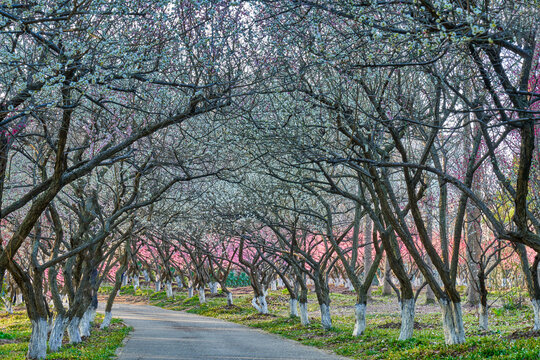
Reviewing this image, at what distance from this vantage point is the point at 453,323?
42.2 ft

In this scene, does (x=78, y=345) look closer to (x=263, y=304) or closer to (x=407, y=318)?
(x=407, y=318)

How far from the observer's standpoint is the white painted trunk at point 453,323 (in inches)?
500

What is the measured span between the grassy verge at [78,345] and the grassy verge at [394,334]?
239 inches

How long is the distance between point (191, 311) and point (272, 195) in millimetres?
18955

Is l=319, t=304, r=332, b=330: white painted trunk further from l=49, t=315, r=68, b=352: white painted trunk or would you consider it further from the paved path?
l=49, t=315, r=68, b=352: white painted trunk

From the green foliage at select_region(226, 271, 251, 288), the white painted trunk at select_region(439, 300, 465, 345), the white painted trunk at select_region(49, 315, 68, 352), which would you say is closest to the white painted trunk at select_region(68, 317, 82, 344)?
the white painted trunk at select_region(49, 315, 68, 352)

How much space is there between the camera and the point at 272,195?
21.1 meters

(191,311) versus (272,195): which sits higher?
(272,195)

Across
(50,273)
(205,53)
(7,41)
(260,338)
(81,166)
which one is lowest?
(260,338)

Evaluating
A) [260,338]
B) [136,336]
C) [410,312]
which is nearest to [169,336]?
[136,336]

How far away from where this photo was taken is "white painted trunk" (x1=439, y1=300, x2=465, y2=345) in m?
12.7

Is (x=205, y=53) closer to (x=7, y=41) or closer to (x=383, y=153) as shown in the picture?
(x=7, y=41)

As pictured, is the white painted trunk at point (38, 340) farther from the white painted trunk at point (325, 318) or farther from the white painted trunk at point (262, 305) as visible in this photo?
the white painted trunk at point (262, 305)

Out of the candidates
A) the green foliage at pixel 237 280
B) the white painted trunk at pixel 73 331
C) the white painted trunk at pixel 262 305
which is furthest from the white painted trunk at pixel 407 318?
the green foliage at pixel 237 280
